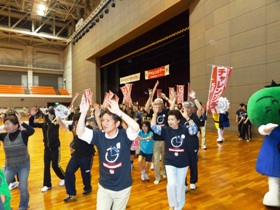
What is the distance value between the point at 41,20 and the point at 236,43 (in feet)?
74.1

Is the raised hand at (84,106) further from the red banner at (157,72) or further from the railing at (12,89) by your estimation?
the railing at (12,89)

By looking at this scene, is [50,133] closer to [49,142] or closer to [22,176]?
[49,142]

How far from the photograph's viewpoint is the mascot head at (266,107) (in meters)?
2.65

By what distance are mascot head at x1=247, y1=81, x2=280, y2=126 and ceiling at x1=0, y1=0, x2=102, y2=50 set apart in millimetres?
19209

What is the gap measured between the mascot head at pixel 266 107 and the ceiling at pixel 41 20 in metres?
19.2

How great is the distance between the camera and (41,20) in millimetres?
23609

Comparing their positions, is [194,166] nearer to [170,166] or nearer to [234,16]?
[170,166]

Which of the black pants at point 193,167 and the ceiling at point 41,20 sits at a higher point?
the ceiling at point 41,20

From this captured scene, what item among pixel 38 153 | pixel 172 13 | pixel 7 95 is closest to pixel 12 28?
pixel 7 95

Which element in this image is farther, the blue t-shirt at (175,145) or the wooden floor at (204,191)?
the wooden floor at (204,191)

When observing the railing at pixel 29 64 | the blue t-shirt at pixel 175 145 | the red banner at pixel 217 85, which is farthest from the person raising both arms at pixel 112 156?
the railing at pixel 29 64

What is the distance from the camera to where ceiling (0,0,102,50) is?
20.0 meters

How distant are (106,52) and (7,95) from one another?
12414 mm

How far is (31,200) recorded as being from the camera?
11.0 feet
